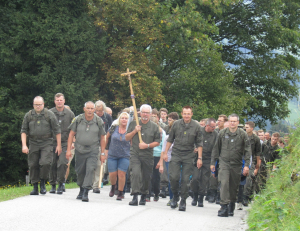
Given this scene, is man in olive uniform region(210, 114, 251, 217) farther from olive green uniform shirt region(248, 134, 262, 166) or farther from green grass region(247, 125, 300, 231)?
olive green uniform shirt region(248, 134, 262, 166)

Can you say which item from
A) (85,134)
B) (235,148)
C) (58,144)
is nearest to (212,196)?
(235,148)

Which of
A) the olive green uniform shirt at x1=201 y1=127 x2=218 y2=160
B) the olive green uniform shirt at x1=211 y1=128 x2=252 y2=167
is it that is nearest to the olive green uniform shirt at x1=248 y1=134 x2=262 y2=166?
the olive green uniform shirt at x1=201 y1=127 x2=218 y2=160

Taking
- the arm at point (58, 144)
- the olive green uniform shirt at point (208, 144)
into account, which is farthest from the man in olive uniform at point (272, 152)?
the arm at point (58, 144)

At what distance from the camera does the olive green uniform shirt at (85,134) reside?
429 inches

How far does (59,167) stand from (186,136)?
309cm

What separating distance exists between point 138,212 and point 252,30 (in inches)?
1059

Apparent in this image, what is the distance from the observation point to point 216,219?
9.75 meters

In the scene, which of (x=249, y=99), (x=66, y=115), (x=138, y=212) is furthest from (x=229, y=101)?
(x=138, y=212)

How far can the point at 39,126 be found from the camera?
1116cm

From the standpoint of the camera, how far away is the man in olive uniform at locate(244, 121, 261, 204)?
12.6 metres

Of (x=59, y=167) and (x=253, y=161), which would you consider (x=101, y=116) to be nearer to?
(x=59, y=167)

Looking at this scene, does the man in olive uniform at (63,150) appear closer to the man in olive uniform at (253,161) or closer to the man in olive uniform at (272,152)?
the man in olive uniform at (253,161)

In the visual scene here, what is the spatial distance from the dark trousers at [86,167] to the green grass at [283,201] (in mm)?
3409

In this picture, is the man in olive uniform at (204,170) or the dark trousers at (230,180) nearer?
the dark trousers at (230,180)
